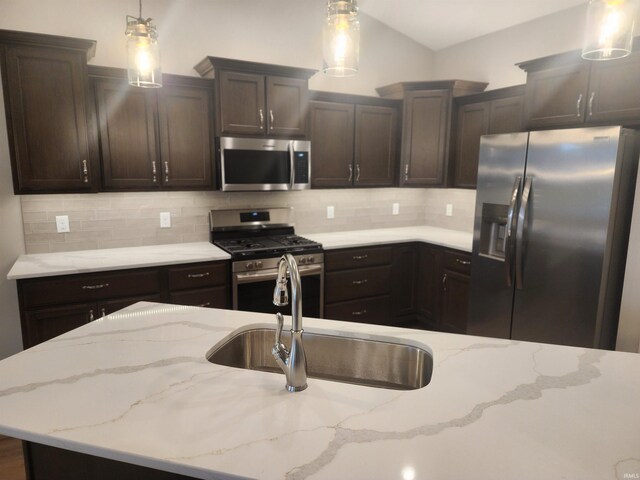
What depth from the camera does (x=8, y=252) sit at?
284cm

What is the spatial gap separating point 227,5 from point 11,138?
1933mm

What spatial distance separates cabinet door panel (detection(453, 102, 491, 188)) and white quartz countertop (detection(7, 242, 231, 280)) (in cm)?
220

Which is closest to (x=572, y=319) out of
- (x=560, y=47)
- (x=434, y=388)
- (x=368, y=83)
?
(x=434, y=388)

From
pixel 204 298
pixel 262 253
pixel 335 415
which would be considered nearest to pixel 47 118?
pixel 204 298

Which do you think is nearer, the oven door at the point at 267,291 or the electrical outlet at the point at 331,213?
the oven door at the point at 267,291

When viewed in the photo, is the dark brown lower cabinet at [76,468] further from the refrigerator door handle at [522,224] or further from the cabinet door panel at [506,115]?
the cabinet door panel at [506,115]

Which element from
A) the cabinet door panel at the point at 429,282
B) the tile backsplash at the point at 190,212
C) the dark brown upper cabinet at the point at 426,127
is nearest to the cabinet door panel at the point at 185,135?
the tile backsplash at the point at 190,212

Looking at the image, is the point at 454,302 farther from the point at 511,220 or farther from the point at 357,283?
the point at 511,220

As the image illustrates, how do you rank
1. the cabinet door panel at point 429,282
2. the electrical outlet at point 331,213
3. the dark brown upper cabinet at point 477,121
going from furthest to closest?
the electrical outlet at point 331,213, the cabinet door panel at point 429,282, the dark brown upper cabinet at point 477,121

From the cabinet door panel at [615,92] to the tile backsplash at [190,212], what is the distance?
155 cm

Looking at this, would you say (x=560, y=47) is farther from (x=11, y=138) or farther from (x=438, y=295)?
(x=11, y=138)

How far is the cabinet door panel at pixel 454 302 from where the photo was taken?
349cm

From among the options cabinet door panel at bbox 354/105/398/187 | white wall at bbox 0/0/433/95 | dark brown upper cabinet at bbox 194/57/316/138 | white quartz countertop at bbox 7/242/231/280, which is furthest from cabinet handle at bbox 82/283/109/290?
cabinet door panel at bbox 354/105/398/187

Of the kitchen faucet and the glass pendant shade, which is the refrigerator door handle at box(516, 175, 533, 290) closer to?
the kitchen faucet
